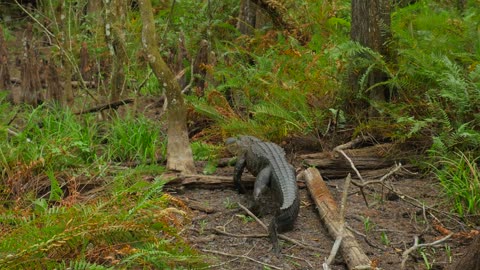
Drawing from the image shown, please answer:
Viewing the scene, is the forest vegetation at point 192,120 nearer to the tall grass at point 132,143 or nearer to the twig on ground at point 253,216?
the tall grass at point 132,143

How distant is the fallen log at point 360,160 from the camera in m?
6.86

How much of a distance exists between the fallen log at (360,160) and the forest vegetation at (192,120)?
0.57 feet

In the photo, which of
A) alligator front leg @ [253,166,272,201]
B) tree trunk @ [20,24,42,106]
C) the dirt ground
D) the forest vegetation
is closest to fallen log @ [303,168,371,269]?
the dirt ground

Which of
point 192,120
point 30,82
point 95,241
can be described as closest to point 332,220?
point 95,241

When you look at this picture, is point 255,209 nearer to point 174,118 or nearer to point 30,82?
point 174,118

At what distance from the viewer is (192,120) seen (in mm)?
8500

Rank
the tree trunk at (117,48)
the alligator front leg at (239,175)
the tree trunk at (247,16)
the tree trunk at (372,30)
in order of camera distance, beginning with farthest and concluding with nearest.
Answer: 1. the tree trunk at (247,16)
2. the tree trunk at (117,48)
3. the tree trunk at (372,30)
4. the alligator front leg at (239,175)

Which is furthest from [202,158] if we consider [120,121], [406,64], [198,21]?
[198,21]

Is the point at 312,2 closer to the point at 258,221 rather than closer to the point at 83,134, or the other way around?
the point at 83,134

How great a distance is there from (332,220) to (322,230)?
127 millimetres

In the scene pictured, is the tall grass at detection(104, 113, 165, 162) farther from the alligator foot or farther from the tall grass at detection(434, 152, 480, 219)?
the tall grass at detection(434, 152, 480, 219)

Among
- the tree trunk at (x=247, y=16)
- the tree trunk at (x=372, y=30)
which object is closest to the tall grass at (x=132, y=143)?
the tree trunk at (x=372, y=30)

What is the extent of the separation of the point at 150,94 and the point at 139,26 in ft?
7.30

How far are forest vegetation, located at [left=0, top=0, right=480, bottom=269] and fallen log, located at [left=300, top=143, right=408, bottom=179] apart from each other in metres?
0.17
